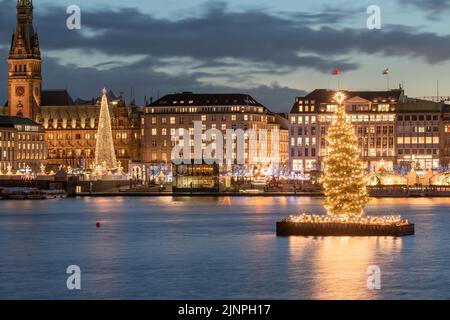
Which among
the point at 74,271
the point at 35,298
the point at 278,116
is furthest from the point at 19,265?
the point at 278,116

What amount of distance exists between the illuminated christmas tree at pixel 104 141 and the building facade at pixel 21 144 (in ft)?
150

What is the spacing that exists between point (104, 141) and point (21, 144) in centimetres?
5925

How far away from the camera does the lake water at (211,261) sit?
1426 inches

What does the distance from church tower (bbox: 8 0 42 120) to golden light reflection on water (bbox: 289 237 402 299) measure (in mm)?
137168

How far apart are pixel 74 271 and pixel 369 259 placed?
435 inches

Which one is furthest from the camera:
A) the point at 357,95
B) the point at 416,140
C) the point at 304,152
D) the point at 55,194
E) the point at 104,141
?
the point at 304,152

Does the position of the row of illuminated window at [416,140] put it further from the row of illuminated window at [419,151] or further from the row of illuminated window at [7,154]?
the row of illuminated window at [7,154]

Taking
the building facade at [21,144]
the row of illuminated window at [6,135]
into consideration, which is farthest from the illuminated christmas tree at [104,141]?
the row of illuminated window at [6,135]

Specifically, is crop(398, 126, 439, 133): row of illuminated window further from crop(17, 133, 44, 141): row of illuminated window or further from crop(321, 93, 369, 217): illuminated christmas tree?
crop(321, 93, 369, 217): illuminated christmas tree

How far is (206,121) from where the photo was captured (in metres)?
172

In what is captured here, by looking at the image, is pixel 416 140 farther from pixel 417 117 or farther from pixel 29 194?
pixel 29 194

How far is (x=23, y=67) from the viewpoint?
186m

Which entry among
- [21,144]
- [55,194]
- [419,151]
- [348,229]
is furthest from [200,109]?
[348,229]

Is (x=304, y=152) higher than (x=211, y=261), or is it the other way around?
(x=304, y=152)
